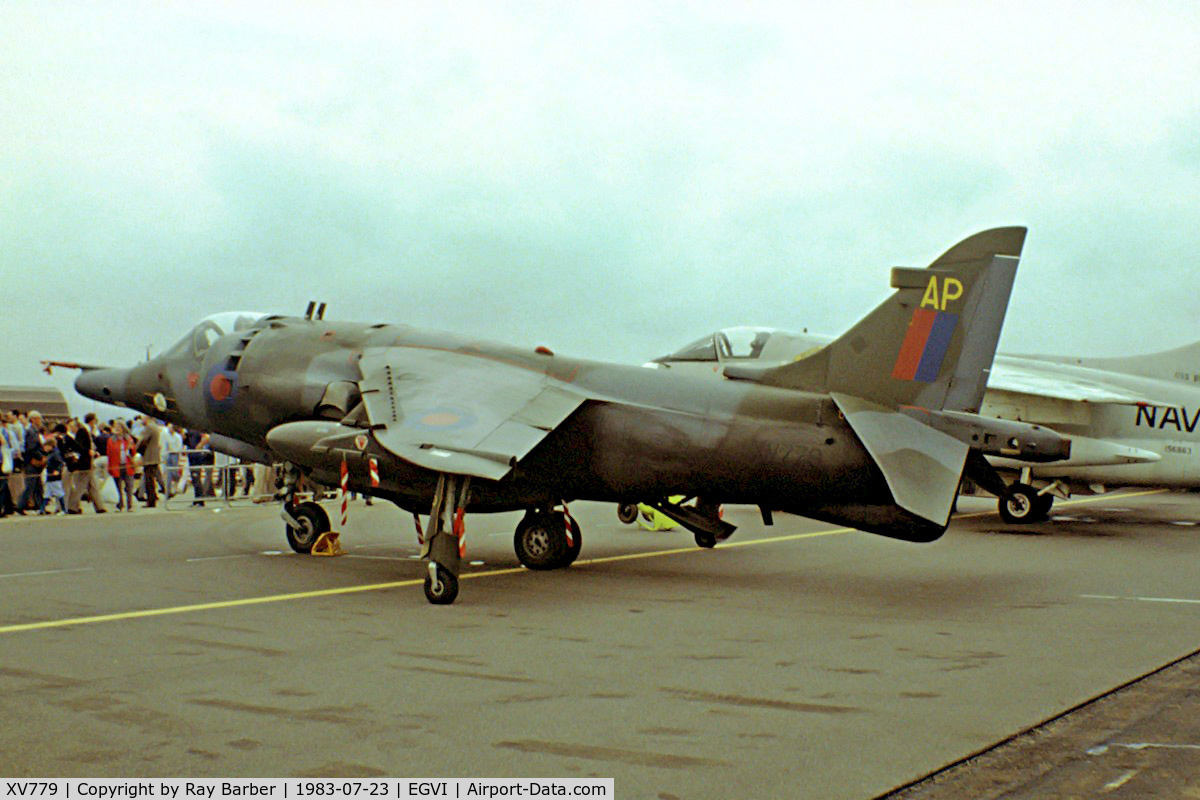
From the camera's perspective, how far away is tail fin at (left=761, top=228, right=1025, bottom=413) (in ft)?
39.1

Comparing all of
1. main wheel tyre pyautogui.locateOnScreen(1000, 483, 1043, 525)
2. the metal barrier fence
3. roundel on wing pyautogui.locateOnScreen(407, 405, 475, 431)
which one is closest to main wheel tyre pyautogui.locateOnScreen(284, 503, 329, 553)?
roundel on wing pyautogui.locateOnScreen(407, 405, 475, 431)

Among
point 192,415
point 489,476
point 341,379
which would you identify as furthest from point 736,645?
point 192,415

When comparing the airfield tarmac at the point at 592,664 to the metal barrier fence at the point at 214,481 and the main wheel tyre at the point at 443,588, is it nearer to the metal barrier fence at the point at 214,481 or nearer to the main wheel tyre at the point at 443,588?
the main wheel tyre at the point at 443,588

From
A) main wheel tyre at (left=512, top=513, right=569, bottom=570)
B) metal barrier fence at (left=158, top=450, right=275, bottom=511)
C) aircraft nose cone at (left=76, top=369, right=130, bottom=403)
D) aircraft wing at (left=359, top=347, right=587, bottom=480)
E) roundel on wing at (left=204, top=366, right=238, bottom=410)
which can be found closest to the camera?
aircraft wing at (left=359, top=347, right=587, bottom=480)

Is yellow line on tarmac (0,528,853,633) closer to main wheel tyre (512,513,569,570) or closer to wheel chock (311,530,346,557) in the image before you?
main wheel tyre (512,513,569,570)

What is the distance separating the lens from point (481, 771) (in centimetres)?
525

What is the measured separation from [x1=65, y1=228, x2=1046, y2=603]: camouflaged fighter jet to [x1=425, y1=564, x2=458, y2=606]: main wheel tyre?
13mm

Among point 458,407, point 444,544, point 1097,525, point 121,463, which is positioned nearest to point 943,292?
point 458,407

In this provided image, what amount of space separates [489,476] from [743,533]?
994 cm

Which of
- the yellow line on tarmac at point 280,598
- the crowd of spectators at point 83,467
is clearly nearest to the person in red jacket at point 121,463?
the crowd of spectators at point 83,467

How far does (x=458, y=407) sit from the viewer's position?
11.1 m

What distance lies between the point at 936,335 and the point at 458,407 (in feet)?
17.1

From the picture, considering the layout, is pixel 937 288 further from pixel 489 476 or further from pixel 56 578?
pixel 56 578

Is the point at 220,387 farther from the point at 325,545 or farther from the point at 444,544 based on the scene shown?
the point at 444,544
